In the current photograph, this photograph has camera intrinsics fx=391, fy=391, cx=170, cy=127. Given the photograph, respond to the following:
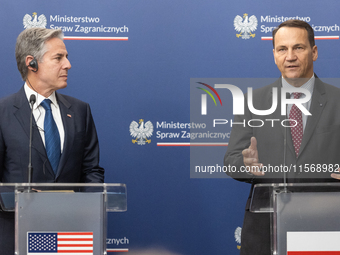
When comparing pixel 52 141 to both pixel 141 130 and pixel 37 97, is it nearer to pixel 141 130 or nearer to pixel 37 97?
pixel 37 97

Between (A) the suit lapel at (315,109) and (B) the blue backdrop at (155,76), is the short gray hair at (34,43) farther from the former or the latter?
(A) the suit lapel at (315,109)

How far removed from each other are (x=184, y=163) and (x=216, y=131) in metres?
0.58

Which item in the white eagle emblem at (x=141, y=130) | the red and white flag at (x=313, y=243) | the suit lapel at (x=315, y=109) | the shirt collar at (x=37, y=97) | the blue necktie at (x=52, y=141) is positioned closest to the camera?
the red and white flag at (x=313, y=243)

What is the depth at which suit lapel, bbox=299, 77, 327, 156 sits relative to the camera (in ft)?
7.97

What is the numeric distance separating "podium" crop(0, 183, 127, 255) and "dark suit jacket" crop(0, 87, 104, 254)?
1.92 feet

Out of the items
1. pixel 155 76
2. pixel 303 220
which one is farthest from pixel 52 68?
pixel 303 220

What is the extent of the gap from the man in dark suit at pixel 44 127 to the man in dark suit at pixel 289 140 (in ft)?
3.31

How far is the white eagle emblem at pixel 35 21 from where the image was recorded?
329 cm

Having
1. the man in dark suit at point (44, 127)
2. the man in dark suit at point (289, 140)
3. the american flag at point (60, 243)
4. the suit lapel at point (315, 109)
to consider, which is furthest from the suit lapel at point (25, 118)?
the suit lapel at point (315, 109)

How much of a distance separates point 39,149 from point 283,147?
5.11 feet

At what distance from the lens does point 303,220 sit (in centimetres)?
181

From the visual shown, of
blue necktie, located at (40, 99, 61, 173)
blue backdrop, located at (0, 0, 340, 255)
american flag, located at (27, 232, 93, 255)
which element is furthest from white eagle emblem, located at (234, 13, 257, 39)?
american flag, located at (27, 232, 93, 255)

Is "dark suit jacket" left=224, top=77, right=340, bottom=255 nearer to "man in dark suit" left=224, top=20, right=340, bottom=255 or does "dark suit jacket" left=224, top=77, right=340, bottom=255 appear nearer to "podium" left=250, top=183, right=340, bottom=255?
"man in dark suit" left=224, top=20, right=340, bottom=255

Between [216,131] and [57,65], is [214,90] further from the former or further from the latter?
[57,65]
